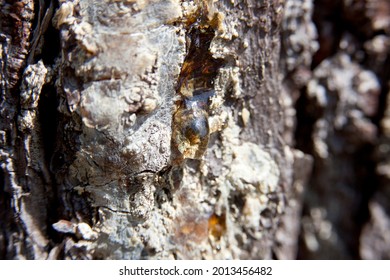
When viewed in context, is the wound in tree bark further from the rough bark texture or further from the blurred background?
the blurred background

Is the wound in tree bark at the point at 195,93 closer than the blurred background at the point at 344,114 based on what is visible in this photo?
Yes

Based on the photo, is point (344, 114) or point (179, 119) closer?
point (179, 119)

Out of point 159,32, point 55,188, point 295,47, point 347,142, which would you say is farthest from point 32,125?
point 347,142

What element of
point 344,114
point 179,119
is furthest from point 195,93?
point 344,114

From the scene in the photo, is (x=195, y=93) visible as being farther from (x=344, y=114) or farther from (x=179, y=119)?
(x=344, y=114)

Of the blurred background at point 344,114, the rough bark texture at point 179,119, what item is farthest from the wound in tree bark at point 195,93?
the blurred background at point 344,114

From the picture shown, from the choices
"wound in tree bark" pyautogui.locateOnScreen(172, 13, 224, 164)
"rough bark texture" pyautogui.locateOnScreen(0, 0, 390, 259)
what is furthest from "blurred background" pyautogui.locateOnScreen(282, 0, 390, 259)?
"wound in tree bark" pyautogui.locateOnScreen(172, 13, 224, 164)

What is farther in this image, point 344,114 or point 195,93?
point 344,114

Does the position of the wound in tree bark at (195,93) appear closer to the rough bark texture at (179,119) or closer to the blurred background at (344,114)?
the rough bark texture at (179,119)

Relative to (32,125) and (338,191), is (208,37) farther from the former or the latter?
(338,191)
